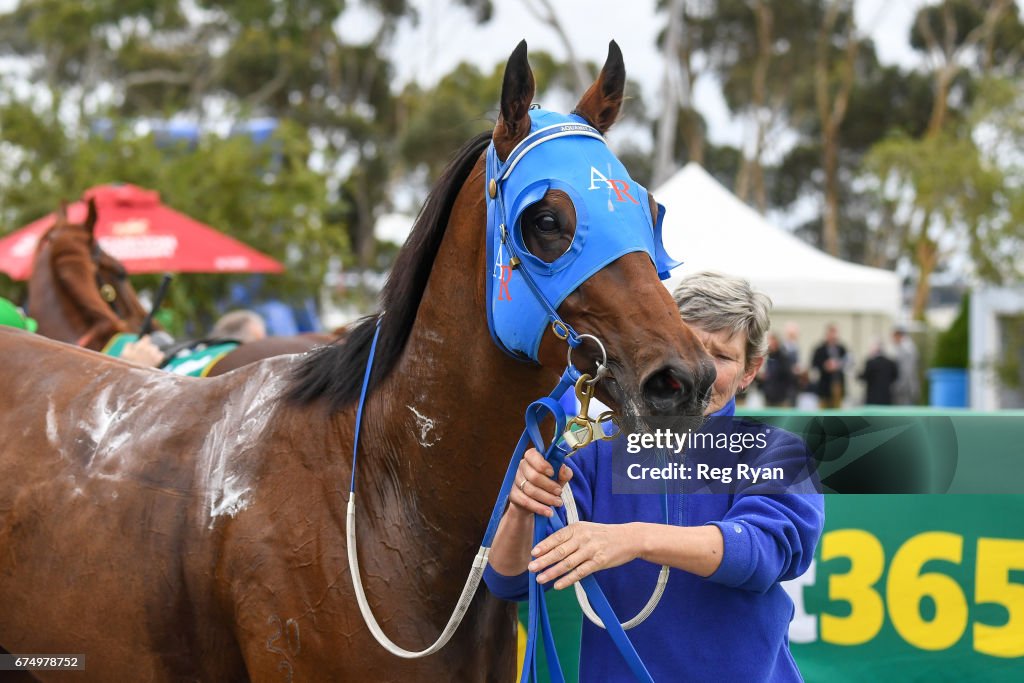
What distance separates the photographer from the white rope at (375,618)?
2.02 metres

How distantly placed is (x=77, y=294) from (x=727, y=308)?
170 inches

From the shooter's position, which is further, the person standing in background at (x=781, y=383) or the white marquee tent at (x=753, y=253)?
the person standing in background at (x=781, y=383)

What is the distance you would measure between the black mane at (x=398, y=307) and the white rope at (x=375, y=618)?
13.9 inches

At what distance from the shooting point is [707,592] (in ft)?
6.88

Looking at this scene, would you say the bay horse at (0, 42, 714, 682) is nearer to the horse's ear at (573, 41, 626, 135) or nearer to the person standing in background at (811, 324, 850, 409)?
the horse's ear at (573, 41, 626, 135)

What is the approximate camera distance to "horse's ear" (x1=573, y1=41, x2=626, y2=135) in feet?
7.02

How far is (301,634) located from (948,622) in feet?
7.91

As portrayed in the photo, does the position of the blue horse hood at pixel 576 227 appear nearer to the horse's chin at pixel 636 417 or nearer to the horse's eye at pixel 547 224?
the horse's eye at pixel 547 224

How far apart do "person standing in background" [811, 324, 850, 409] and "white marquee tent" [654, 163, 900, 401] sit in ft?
7.33

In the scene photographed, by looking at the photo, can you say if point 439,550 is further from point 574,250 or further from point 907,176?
point 907,176

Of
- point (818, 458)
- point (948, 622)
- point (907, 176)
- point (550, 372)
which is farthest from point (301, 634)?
point (907, 176)

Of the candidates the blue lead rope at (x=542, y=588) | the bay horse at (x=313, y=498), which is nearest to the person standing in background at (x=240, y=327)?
the bay horse at (x=313, y=498)

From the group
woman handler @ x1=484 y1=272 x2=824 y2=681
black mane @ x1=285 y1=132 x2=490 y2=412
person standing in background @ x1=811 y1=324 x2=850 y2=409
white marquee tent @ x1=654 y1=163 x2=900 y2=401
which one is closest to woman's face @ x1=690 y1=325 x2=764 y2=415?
woman handler @ x1=484 y1=272 x2=824 y2=681

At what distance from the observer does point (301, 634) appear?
2061 millimetres
